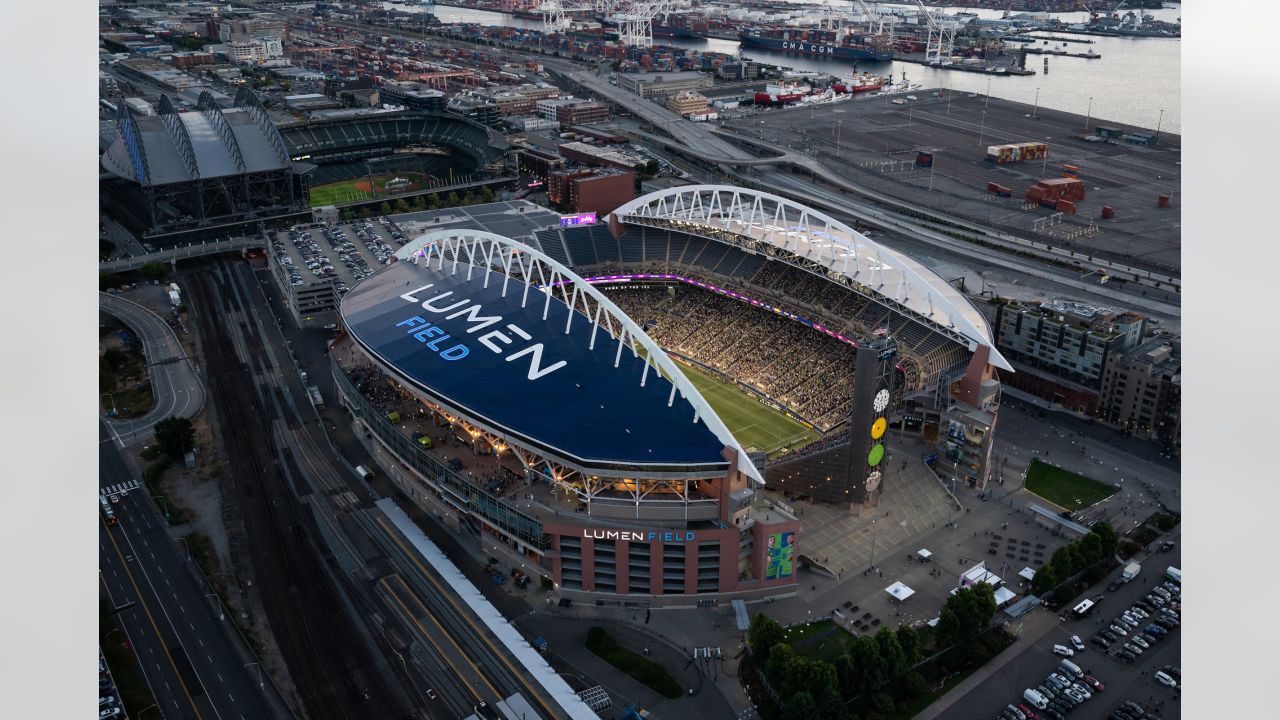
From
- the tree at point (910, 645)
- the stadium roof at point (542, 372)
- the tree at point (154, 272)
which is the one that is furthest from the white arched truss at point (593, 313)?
the tree at point (154, 272)

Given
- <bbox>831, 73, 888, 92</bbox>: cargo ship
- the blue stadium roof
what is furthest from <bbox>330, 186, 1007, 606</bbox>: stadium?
<bbox>831, 73, 888, 92</bbox>: cargo ship

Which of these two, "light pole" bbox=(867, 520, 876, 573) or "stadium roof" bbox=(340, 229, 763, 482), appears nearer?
"stadium roof" bbox=(340, 229, 763, 482)

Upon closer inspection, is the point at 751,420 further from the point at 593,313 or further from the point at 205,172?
the point at 205,172

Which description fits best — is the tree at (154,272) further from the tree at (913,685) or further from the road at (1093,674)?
the road at (1093,674)

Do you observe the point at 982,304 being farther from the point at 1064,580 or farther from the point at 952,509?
the point at 1064,580

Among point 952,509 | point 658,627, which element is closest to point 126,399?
point 658,627

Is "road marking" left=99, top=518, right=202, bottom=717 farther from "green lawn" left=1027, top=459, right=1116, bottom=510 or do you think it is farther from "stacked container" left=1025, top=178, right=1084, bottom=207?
"stacked container" left=1025, top=178, right=1084, bottom=207
